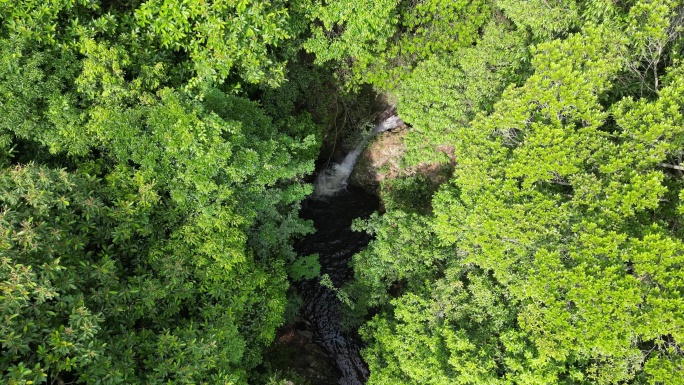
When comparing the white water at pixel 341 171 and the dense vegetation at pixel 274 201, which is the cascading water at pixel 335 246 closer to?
the white water at pixel 341 171

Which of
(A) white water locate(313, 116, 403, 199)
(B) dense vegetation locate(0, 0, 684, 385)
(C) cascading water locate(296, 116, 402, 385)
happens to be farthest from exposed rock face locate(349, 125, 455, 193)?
(B) dense vegetation locate(0, 0, 684, 385)

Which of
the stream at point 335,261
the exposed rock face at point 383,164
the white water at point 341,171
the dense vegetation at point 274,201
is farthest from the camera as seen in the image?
the white water at point 341,171

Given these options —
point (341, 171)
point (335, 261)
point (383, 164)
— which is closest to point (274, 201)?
point (335, 261)

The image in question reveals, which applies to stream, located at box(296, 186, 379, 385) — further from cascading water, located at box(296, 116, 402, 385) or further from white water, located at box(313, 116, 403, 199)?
white water, located at box(313, 116, 403, 199)

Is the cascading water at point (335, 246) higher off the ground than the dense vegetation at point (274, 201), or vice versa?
the dense vegetation at point (274, 201)

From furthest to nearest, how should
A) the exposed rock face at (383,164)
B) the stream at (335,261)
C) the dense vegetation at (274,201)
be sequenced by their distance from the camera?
the exposed rock face at (383,164) < the stream at (335,261) < the dense vegetation at (274,201)

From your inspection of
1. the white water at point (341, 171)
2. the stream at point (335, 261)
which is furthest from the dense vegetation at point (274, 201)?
the white water at point (341, 171)

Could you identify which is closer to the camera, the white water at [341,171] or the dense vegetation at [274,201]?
the dense vegetation at [274,201]
